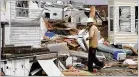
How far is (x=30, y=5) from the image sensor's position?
4.57 m

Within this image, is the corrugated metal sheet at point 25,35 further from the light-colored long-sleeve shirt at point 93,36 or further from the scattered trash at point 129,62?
the scattered trash at point 129,62

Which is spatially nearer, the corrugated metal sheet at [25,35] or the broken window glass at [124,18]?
the corrugated metal sheet at [25,35]

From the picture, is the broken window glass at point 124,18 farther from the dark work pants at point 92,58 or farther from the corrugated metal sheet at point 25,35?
the corrugated metal sheet at point 25,35

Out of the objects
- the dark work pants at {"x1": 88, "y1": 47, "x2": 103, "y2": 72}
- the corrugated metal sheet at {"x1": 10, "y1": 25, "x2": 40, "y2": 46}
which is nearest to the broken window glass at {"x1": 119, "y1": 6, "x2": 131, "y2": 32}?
the dark work pants at {"x1": 88, "y1": 47, "x2": 103, "y2": 72}

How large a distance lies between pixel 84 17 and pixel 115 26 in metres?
0.43

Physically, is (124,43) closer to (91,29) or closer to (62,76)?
(91,29)

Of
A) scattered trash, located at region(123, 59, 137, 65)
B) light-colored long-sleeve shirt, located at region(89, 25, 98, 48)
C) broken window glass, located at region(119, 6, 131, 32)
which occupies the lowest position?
scattered trash, located at region(123, 59, 137, 65)

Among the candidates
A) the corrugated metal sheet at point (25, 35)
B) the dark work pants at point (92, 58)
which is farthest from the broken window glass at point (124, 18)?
the corrugated metal sheet at point (25, 35)

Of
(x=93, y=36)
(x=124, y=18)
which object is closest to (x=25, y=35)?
(x=93, y=36)

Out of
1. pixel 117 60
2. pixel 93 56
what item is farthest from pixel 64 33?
pixel 117 60

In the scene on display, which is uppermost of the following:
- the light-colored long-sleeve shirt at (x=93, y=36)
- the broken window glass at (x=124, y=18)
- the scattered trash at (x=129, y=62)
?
the broken window glass at (x=124, y=18)

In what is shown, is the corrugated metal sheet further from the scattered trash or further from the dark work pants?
the scattered trash

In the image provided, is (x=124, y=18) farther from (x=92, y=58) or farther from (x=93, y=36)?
(x=92, y=58)

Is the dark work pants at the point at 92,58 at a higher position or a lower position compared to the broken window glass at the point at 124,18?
lower
